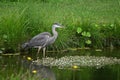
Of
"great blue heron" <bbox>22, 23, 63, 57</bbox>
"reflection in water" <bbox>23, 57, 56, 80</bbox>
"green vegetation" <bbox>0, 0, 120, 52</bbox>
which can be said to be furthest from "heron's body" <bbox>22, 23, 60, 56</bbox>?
"reflection in water" <bbox>23, 57, 56, 80</bbox>

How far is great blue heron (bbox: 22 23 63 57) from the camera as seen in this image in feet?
54.3

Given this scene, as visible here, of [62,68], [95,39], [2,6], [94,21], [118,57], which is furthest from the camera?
[2,6]

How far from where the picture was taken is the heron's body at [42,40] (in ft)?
54.3

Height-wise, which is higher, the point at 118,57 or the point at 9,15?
the point at 9,15

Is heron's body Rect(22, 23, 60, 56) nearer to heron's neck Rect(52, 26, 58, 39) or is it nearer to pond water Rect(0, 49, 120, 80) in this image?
heron's neck Rect(52, 26, 58, 39)

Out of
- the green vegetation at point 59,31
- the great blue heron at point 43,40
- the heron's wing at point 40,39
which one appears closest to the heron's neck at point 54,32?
the great blue heron at point 43,40

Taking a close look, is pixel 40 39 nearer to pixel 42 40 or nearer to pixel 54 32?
pixel 42 40

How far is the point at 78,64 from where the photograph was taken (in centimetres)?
1550

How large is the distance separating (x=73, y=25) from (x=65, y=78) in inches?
186

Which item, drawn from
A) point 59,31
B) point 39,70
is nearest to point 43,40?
point 59,31

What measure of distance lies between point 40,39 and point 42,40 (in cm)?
8

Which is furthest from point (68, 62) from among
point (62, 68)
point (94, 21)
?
point (94, 21)

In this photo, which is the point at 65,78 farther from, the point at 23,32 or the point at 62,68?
the point at 23,32

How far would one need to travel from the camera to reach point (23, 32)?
17.1 meters
